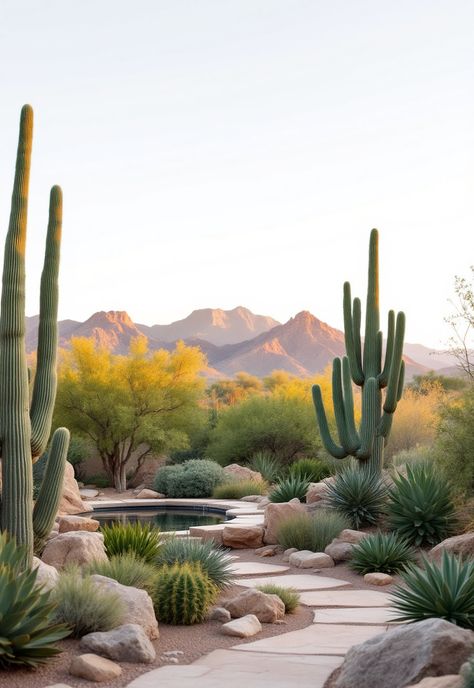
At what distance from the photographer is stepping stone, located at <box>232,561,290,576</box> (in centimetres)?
1188

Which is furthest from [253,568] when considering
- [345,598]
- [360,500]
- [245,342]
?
[245,342]

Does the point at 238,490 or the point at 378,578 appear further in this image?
the point at 238,490

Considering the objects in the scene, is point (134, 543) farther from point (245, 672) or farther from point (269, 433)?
point (269, 433)

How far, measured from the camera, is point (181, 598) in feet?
27.4

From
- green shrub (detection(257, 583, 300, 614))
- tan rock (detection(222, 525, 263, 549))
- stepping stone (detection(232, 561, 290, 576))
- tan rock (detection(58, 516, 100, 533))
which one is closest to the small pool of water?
tan rock (detection(58, 516, 100, 533))

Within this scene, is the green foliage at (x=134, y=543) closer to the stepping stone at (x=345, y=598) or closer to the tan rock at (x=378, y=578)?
the stepping stone at (x=345, y=598)

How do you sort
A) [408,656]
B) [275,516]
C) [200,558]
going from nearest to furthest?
[408,656] → [200,558] → [275,516]

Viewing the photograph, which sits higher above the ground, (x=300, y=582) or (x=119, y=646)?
(x=119, y=646)

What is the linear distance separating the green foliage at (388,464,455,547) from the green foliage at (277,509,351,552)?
0.95 m

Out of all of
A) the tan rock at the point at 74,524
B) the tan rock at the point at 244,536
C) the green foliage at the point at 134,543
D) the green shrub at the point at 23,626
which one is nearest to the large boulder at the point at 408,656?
the green shrub at the point at 23,626

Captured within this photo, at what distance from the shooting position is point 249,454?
1161 inches

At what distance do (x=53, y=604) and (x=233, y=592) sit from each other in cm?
412

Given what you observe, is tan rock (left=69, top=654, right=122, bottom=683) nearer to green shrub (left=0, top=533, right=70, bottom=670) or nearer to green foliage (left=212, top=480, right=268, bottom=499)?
green shrub (left=0, top=533, right=70, bottom=670)

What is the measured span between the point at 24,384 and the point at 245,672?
149 inches
